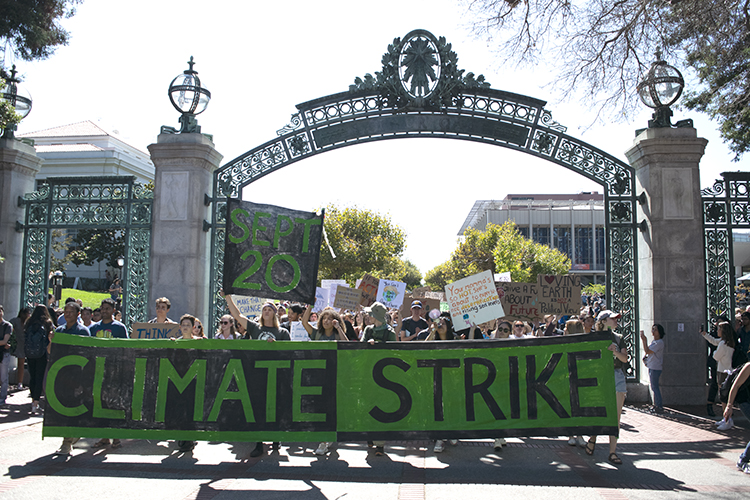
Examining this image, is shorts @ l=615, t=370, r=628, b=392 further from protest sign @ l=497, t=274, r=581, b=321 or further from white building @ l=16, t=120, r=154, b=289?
white building @ l=16, t=120, r=154, b=289

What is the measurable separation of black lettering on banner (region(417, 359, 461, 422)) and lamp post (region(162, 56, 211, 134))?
23.3ft

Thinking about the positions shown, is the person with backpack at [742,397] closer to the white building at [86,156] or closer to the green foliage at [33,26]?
the green foliage at [33,26]

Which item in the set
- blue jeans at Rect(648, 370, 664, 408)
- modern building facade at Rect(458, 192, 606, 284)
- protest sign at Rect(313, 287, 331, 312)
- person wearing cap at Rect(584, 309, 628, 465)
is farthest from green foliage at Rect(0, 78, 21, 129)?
modern building facade at Rect(458, 192, 606, 284)

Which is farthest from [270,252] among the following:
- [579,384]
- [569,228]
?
[569,228]

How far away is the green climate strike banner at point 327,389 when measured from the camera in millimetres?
6270

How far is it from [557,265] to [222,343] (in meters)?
48.8

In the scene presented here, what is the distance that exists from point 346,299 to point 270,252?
242 inches

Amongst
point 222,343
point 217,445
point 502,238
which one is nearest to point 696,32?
point 222,343

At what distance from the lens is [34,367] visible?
888cm

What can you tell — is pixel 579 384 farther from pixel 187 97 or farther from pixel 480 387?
pixel 187 97

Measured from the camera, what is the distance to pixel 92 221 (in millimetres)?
11516

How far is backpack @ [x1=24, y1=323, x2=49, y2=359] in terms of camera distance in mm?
8727

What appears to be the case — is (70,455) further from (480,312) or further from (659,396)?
(659,396)

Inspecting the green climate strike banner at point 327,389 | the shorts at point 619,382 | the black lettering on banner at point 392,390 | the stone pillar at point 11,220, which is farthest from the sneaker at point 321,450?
the stone pillar at point 11,220
